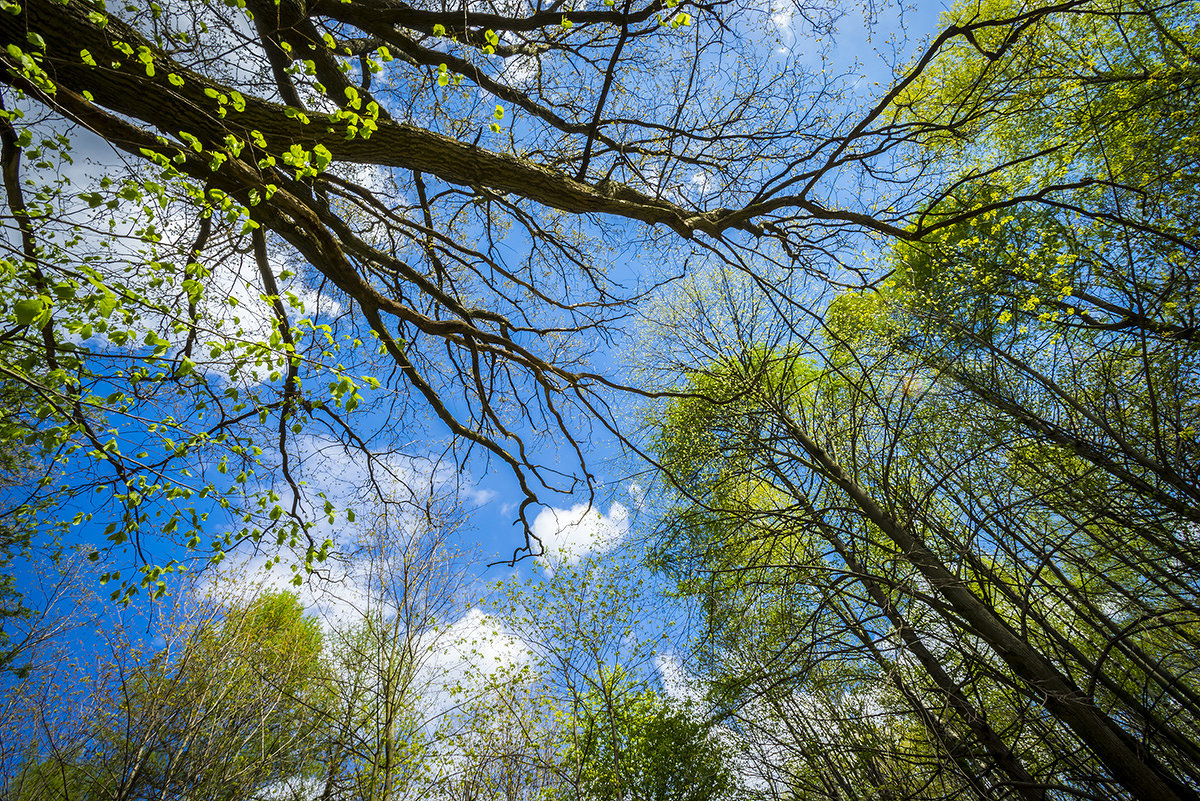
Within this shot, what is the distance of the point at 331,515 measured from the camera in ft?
8.13

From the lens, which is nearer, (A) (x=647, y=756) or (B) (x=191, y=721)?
(B) (x=191, y=721)

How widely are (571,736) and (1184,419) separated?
781cm

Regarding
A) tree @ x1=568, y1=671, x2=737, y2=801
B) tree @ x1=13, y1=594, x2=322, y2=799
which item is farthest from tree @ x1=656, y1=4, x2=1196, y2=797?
tree @ x1=13, y1=594, x2=322, y2=799

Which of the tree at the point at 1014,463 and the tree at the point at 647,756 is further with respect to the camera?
the tree at the point at 647,756

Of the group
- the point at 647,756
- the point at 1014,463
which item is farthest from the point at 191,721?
the point at 1014,463

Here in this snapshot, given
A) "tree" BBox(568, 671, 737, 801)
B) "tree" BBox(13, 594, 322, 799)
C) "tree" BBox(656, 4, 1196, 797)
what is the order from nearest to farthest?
"tree" BBox(656, 4, 1196, 797), "tree" BBox(13, 594, 322, 799), "tree" BBox(568, 671, 737, 801)

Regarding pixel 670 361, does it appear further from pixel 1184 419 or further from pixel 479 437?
pixel 1184 419

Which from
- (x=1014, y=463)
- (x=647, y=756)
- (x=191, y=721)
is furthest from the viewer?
(x=647, y=756)

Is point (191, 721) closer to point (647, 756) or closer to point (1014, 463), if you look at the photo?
point (647, 756)

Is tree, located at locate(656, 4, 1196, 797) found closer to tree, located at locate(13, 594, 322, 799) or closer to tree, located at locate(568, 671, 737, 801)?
tree, located at locate(568, 671, 737, 801)

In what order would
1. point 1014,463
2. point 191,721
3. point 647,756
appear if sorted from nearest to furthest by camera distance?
point 1014,463 → point 191,721 → point 647,756

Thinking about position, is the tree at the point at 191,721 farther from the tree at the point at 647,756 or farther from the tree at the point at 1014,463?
the tree at the point at 1014,463

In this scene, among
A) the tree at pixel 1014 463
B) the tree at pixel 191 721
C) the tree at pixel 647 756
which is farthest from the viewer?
the tree at pixel 647 756

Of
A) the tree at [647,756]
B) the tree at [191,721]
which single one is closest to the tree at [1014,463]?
the tree at [647,756]
